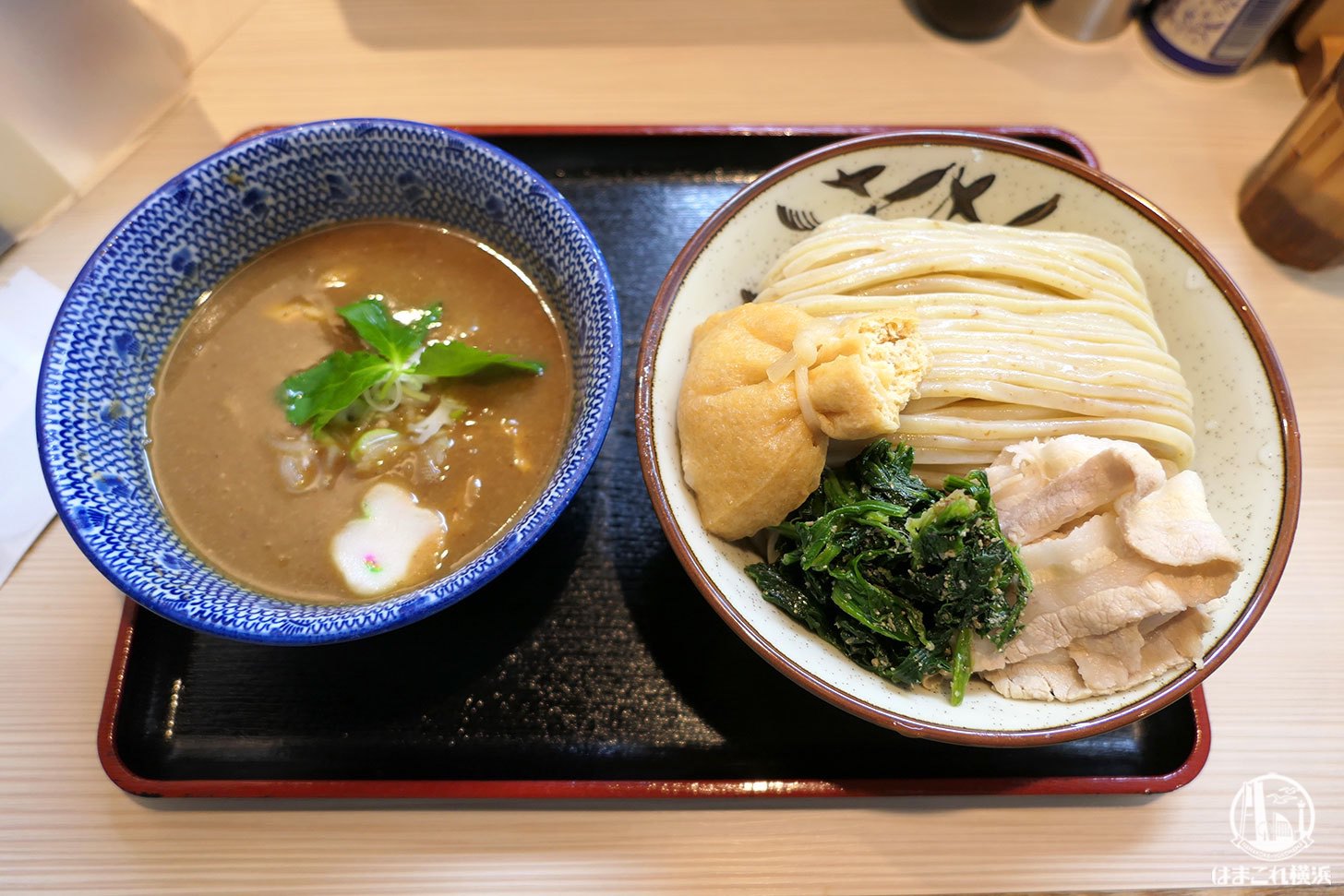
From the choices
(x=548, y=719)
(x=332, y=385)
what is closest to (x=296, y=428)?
(x=332, y=385)

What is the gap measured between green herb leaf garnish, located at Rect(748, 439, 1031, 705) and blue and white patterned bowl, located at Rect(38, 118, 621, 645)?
506 millimetres

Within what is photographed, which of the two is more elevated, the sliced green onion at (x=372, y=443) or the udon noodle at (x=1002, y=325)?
the udon noodle at (x=1002, y=325)

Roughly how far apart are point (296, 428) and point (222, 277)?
46 centimetres

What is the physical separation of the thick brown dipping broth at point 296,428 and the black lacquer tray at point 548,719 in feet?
0.79

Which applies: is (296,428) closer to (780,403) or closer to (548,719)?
Result: (548,719)

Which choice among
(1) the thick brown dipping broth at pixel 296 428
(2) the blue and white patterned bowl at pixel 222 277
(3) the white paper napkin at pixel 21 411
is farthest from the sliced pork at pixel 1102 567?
(3) the white paper napkin at pixel 21 411

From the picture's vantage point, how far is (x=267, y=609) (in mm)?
1414

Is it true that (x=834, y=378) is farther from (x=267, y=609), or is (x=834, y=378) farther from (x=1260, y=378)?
(x=267, y=609)

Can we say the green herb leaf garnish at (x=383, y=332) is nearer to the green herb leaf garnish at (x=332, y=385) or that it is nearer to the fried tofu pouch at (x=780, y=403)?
the green herb leaf garnish at (x=332, y=385)

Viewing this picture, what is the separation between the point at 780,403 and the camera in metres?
1.49

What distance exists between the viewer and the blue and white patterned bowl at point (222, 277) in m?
1.37

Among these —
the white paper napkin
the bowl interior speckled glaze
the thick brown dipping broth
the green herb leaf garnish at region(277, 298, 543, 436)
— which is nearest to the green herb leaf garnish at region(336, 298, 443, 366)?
the green herb leaf garnish at region(277, 298, 543, 436)

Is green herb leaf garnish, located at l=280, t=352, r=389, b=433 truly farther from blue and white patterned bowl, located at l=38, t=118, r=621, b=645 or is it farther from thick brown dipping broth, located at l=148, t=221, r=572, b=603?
blue and white patterned bowl, located at l=38, t=118, r=621, b=645

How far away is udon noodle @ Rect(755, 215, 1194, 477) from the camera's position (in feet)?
5.26
